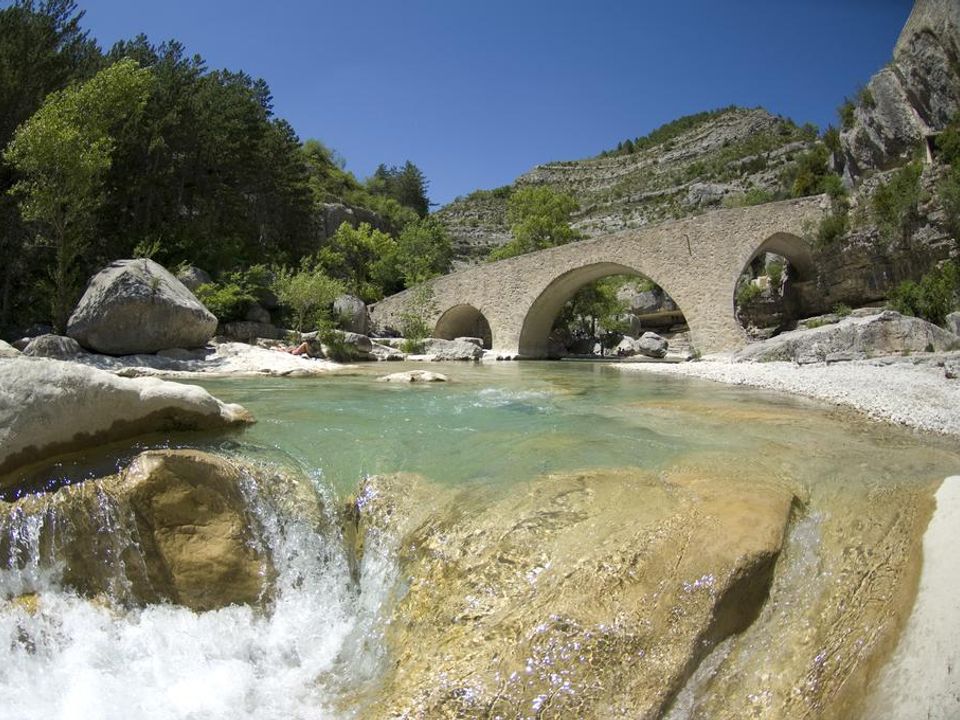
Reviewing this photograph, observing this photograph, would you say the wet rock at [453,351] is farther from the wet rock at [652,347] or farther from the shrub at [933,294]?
the shrub at [933,294]

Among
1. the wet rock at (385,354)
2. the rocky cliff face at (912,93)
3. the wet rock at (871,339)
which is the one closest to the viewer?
the wet rock at (871,339)

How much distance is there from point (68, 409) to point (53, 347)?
11519 mm

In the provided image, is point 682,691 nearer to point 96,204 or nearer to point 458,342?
point 96,204

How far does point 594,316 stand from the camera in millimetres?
31359

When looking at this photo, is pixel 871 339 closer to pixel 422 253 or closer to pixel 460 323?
pixel 460 323

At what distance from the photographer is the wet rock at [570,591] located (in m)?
2.54

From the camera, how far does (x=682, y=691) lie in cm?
253

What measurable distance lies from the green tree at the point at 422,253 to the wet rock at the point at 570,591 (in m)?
32.5

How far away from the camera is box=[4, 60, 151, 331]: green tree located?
15570 mm

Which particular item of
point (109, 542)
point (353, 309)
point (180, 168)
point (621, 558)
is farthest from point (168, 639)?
point (180, 168)

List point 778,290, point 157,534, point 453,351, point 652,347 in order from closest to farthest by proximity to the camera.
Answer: point 157,534 → point 453,351 → point 778,290 → point 652,347

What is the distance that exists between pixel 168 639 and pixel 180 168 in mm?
25771

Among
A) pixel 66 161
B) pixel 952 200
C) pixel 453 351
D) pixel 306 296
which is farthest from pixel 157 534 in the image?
pixel 453 351

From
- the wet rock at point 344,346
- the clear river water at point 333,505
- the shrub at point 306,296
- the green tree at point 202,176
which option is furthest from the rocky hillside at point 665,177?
the clear river water at point 333,505
